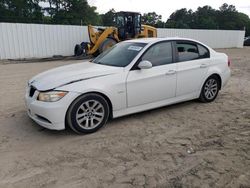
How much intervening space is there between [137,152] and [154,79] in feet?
5.49

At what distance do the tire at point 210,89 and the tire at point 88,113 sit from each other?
2561 mm

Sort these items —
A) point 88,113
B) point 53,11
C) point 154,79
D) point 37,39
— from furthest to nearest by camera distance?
1. point 53,11
2. point 37,39
3. point 154,79
4. point 88,113

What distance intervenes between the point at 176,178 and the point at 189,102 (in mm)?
3308

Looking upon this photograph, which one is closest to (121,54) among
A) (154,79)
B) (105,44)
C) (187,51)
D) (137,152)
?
(154,79)

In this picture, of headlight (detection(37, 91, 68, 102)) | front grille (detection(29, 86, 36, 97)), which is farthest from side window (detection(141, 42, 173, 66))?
front grille (detection(29, 86, 36, 97))

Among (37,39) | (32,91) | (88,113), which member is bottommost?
(88,113)

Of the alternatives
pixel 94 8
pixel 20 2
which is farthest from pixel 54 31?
pixel 94 8

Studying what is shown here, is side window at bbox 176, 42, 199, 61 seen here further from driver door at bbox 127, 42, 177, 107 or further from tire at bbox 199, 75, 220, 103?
tire at bbox 199, 75, 220, 103

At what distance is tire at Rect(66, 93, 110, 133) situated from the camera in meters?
4.19

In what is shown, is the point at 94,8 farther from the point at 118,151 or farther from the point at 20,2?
the point at 118,151

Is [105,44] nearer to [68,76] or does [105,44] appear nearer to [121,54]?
[121,54]

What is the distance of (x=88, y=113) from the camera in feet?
14.2

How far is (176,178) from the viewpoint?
3.11 meters

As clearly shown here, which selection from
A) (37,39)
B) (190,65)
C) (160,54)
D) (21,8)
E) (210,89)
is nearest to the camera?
(160,54)
